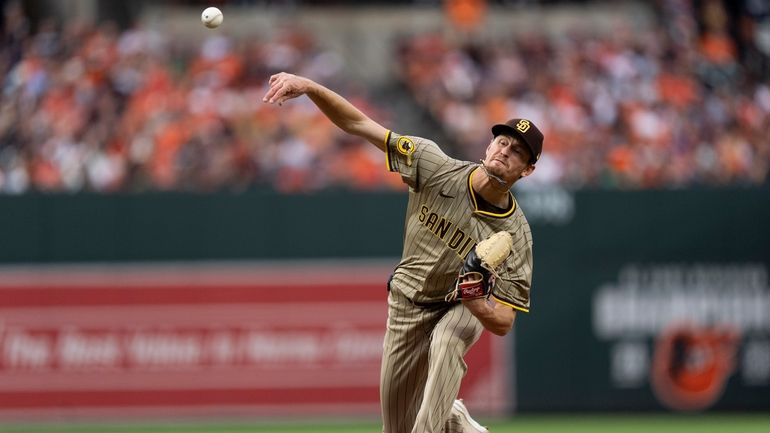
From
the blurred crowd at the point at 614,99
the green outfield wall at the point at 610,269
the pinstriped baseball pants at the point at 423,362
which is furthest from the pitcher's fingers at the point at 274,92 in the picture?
the blurred crowd at the point at 614,99

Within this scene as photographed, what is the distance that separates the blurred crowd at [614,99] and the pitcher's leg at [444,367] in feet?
23.4

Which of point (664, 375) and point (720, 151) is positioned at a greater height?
point (720, 151)

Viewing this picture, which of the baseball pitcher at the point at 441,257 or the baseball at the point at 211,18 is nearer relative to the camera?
the baseball pitcher at the point at 441,257

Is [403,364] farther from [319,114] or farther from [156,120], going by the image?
[319,114]

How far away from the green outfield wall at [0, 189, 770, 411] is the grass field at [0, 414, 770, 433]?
0.30 metres

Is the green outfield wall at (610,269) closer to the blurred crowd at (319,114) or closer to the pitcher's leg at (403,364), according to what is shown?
the blurred crowd at (319,114)

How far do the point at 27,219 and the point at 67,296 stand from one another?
93 cm

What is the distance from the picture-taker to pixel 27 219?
1365 centimetres

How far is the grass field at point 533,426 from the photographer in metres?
13.0

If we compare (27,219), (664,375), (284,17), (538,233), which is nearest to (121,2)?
(284,17)

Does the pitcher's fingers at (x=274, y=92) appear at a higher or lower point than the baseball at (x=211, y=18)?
lower

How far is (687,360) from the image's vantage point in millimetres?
14250

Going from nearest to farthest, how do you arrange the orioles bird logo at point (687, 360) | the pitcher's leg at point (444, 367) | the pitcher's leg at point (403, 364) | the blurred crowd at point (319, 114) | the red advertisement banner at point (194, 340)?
the pitcher's leg at point (444, 367) → the pitcher's leg at point (403, 364) → the red advertisement banner at point (194, 340) → the orioles bird logo at point (687, 360) → the blurred crowd at point (319, 114)

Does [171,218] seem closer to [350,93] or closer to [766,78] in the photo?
[350,93]
